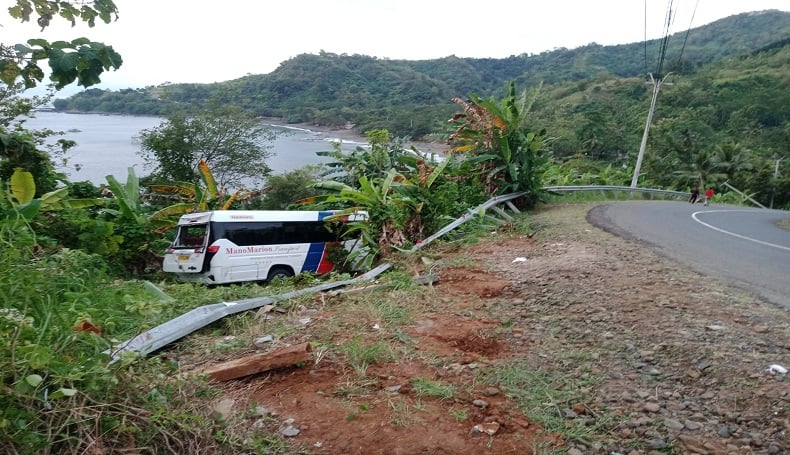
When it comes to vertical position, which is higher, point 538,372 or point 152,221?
point 538,372

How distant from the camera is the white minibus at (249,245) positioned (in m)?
12.4

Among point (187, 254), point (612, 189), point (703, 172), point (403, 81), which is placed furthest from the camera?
point (403, 81)

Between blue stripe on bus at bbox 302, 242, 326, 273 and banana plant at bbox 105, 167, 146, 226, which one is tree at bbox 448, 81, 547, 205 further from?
banana plant at bbox 105, 167, 146, 226

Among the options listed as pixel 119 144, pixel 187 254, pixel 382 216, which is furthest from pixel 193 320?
pixel 119 144

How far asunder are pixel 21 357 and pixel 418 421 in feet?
6.80

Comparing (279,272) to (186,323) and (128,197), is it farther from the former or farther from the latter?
Result: (186,323)

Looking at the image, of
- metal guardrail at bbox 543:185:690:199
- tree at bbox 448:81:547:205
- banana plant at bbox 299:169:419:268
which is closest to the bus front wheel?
banana plant at bbox 299:169:419:268

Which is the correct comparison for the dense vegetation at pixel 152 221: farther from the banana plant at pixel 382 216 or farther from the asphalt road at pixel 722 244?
the asphalt road at pixel 722 244

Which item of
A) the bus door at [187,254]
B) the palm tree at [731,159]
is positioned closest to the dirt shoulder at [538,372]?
the bus door at [187,254]

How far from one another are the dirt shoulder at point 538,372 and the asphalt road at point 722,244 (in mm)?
802

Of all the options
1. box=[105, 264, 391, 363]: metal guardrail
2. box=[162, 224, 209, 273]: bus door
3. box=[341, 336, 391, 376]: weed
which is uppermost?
box=[105, 264, 391, 363]: metal guardrail

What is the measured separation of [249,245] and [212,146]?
1702 centimetres

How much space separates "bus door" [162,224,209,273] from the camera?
12297 mm

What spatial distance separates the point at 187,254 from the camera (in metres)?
12.3
